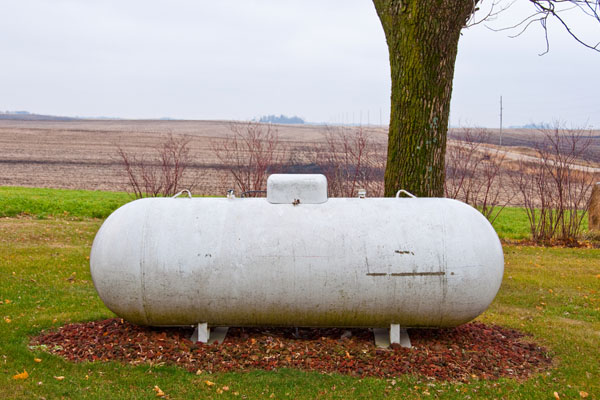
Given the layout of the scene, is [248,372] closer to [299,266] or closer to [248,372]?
[248,372]

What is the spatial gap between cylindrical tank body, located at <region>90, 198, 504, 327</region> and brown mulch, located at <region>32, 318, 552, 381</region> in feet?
0.94

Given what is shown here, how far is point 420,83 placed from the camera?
742cm

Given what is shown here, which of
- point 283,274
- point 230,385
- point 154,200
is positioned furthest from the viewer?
point 154,200

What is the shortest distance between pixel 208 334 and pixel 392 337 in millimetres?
2070

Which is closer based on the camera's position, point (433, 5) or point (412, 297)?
point (412, 297)

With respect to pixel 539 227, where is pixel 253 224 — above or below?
above

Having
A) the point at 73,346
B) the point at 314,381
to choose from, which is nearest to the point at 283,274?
the point at 314,381

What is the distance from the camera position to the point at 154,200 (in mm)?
6176

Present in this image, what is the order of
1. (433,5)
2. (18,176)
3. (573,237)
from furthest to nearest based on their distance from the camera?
(18,176), (573,237), (433,5)

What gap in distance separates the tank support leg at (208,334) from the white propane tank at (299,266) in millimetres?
98

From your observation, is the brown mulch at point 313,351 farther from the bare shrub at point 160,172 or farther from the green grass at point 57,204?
the green grass at point 57,204

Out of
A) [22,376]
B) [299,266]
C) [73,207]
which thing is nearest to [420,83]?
[299,266]

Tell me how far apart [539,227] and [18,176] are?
24086 millimetres

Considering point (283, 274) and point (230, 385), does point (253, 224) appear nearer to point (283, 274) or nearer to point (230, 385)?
point (283, 274)
